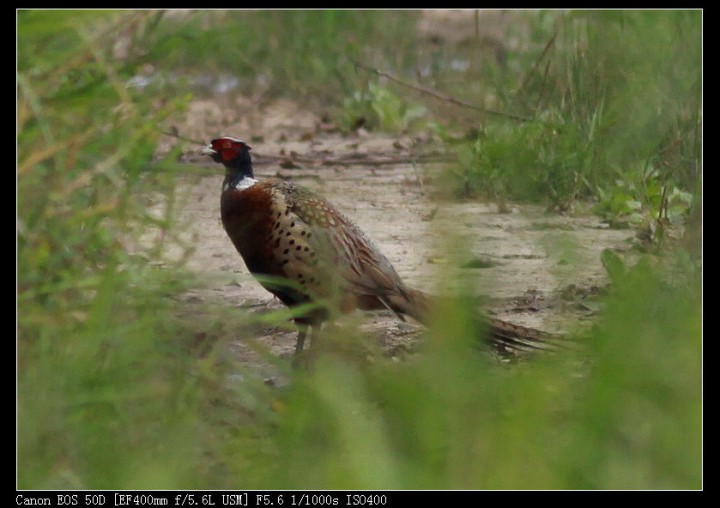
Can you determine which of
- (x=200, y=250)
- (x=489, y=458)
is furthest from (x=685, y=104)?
(x=489, y=458)

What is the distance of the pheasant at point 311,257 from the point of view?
4941 mm

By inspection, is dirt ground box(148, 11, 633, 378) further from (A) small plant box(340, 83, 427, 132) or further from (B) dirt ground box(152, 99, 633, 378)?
(A) small plant box(340, 83, 427, 132)

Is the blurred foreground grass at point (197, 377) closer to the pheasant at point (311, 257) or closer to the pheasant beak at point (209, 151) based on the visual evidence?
the pheasant at point (311, 257)

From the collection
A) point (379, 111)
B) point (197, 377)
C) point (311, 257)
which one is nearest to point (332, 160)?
point (379, 111)

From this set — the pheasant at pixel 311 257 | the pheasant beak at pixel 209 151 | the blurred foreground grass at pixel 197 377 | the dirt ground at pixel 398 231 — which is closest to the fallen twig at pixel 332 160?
the dirt ground at pixel 398 231

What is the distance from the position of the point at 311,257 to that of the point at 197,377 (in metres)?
1.31

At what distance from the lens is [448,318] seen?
10.2 ft

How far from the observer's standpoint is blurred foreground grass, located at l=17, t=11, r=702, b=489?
10.2ft

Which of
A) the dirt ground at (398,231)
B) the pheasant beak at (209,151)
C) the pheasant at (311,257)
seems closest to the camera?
the dirt ground at (398,231)

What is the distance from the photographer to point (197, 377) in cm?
378

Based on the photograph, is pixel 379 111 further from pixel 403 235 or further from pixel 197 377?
pixel 197 377

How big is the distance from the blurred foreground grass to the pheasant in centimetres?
72

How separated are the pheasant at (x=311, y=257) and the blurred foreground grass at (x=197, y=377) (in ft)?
2.37
